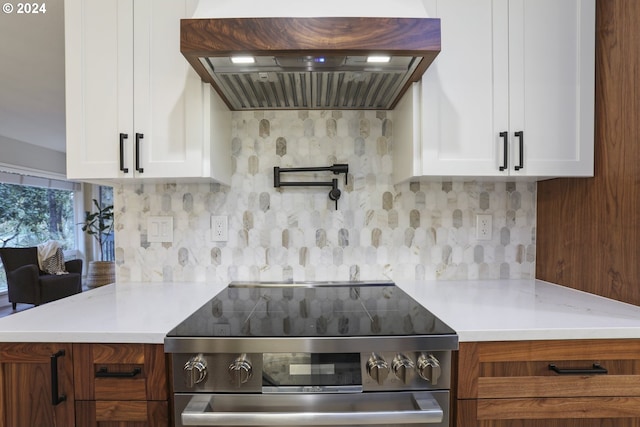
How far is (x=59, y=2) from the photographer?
1.84m

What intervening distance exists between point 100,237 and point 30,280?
174 centimetres

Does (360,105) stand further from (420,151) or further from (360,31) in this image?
(360,31)

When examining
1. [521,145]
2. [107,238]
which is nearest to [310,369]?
[521,145]

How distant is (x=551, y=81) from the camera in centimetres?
Answer: 133

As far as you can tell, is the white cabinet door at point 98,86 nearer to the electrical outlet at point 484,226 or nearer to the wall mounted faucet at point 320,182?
the wall mounted faucet at point 320,182

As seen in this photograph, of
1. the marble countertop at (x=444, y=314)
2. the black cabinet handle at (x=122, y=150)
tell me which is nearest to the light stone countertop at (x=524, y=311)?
the marble countertop at (x=444, y=314)

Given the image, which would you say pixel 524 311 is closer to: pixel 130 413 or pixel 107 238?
pixel 130 413

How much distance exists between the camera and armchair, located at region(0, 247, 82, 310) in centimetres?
410

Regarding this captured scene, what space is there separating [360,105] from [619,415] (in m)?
1.48

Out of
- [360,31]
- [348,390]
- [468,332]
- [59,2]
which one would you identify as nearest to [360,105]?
[360,31]

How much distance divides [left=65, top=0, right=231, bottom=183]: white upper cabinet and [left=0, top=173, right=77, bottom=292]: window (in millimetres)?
4868

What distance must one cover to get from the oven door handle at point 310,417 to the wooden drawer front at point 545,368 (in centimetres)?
15

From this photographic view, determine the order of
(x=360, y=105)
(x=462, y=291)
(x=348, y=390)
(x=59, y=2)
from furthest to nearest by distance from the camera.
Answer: (x=59, y=2) < (x=360, y=105) < (x=462, y=291) < (x=348, y=390)

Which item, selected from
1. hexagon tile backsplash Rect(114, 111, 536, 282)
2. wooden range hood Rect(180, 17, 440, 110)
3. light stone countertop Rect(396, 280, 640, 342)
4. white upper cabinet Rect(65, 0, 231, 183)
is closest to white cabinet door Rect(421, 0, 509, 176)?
wooden range hood Rect(180, 17, 440, 110)
